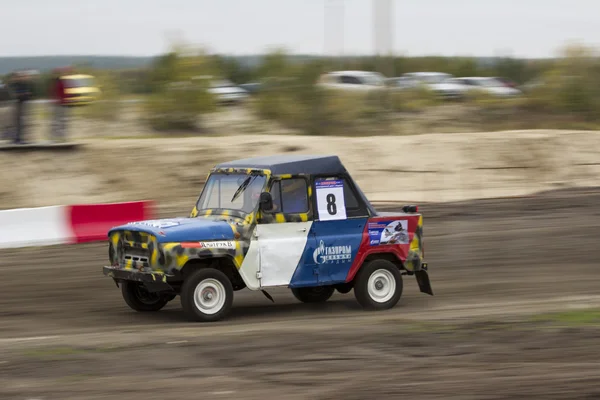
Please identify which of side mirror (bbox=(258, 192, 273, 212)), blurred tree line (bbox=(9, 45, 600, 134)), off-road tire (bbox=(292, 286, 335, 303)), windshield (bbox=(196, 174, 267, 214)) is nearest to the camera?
side mirror (bbox=(258, 192, 273, 212))

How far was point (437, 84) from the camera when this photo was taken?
41.9 m

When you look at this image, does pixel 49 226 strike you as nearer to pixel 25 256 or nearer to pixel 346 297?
pixel 25 256

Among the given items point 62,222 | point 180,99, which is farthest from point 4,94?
point 62,222

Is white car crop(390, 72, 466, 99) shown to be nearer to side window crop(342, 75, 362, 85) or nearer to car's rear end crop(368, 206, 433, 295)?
side window crop(342, 75, 362, 85)

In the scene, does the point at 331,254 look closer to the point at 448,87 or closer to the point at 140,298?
the point at 140,298

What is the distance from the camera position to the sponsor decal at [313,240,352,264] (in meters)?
10.5

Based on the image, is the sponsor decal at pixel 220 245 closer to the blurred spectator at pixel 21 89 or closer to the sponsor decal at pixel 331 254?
the sponsor decal at pixel 331 254

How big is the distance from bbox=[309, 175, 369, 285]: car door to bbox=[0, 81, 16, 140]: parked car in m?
12.3

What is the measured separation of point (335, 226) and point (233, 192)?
1.22 m

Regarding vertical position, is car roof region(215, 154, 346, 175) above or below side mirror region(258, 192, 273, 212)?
above

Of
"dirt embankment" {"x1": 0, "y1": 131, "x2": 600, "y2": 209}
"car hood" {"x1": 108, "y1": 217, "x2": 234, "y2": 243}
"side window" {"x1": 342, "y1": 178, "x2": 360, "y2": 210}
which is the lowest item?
"dirt embankment" {"x1": 0, "y1": 131, "x2": 600, "y2": 209}

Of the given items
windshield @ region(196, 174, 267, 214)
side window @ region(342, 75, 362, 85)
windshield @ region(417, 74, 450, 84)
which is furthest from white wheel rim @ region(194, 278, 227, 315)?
windshield @ region(417, 74, 450, 84)

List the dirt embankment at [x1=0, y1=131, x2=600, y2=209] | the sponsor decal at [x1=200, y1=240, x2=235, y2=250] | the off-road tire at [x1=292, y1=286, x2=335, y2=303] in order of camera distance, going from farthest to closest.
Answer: the dirt embankment at [x1=0, y1=131, x2=600, y2=209]
the off-road tire at [x1=292, y1=286, x2=335, y2=303]
the sponsor decal at [x1=200, y1=240, x2=235, y2=250]

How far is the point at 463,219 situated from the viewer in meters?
19.2
